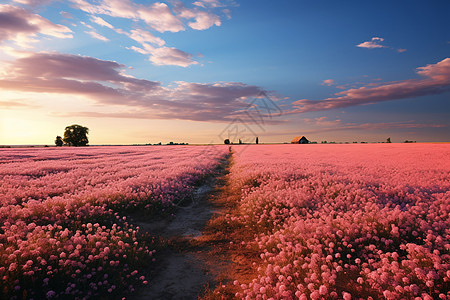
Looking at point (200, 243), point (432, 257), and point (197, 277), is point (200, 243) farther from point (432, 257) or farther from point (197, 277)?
point (432, 257)

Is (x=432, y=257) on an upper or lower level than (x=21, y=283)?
upper

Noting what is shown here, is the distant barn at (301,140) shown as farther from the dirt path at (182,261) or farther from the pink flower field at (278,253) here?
the dirt path at (182,261)

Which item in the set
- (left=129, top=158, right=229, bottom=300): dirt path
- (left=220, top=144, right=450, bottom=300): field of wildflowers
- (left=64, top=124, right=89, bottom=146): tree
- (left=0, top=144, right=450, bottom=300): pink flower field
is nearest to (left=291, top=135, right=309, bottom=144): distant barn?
(left=64, top=124, right=89, bottom=146): tree

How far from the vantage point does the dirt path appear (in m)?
4.53

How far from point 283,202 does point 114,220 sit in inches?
226

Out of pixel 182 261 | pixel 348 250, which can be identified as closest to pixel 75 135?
pixel 182 261

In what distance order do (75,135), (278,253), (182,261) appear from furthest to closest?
(75,135) → (182,261) → (278,253)

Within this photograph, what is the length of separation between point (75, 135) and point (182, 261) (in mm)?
109999

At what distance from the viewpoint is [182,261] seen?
18.6 feet

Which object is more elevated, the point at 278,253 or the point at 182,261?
the point at 278,253

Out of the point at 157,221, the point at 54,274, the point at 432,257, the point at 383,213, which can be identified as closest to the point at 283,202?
the point at 383,213

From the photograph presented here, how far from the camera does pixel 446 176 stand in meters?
12.2

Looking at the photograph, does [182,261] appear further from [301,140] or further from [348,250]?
[301,140]

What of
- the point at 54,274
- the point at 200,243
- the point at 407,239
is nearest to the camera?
the point at 54,274
